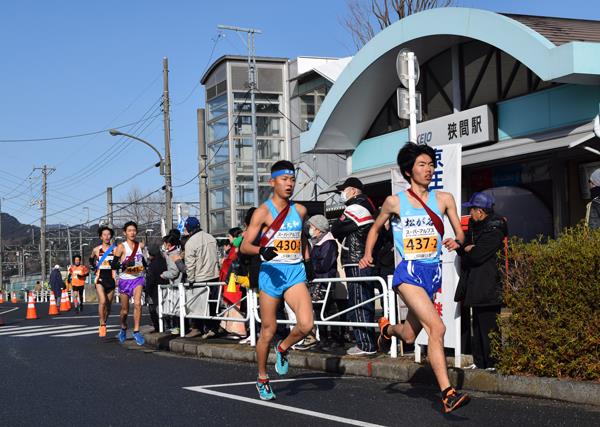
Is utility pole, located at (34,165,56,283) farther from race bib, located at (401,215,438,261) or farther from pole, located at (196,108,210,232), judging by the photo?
race bib, located at (401,215,438,261)

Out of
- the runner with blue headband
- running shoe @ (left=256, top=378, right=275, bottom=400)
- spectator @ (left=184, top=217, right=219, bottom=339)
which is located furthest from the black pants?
spectator @ (left=184, top=217, right=219, bottom=339)

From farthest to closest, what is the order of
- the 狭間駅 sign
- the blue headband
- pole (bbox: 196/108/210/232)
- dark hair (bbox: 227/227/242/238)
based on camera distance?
pole (bbox: 196/108/210/232)
the 狭間駅 sign
dark hair (bbox: 227/227/242/238)
the blue headband

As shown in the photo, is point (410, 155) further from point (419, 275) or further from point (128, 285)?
point (128, 285)

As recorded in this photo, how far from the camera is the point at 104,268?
47.4 feet

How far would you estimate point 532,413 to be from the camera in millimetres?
6387

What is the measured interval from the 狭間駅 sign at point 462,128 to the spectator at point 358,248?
6.28 metres

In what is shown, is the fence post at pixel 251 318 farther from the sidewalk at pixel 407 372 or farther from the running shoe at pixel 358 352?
the running shoe at pixel 358 352

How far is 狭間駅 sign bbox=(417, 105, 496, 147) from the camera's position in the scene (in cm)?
1581

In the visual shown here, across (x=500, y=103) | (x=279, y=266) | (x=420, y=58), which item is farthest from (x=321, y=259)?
(x=420, y=58)

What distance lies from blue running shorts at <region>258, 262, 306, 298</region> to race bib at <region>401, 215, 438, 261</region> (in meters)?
1.12

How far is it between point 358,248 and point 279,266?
2728 mm

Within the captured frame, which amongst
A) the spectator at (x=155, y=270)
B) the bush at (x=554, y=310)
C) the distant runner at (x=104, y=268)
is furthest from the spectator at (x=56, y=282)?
the bush at (x=554, y=310)

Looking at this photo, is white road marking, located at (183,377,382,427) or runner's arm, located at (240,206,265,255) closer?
white road marking, located at (183,377,382,427)

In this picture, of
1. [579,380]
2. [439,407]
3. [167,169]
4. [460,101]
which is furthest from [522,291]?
[167,169]
